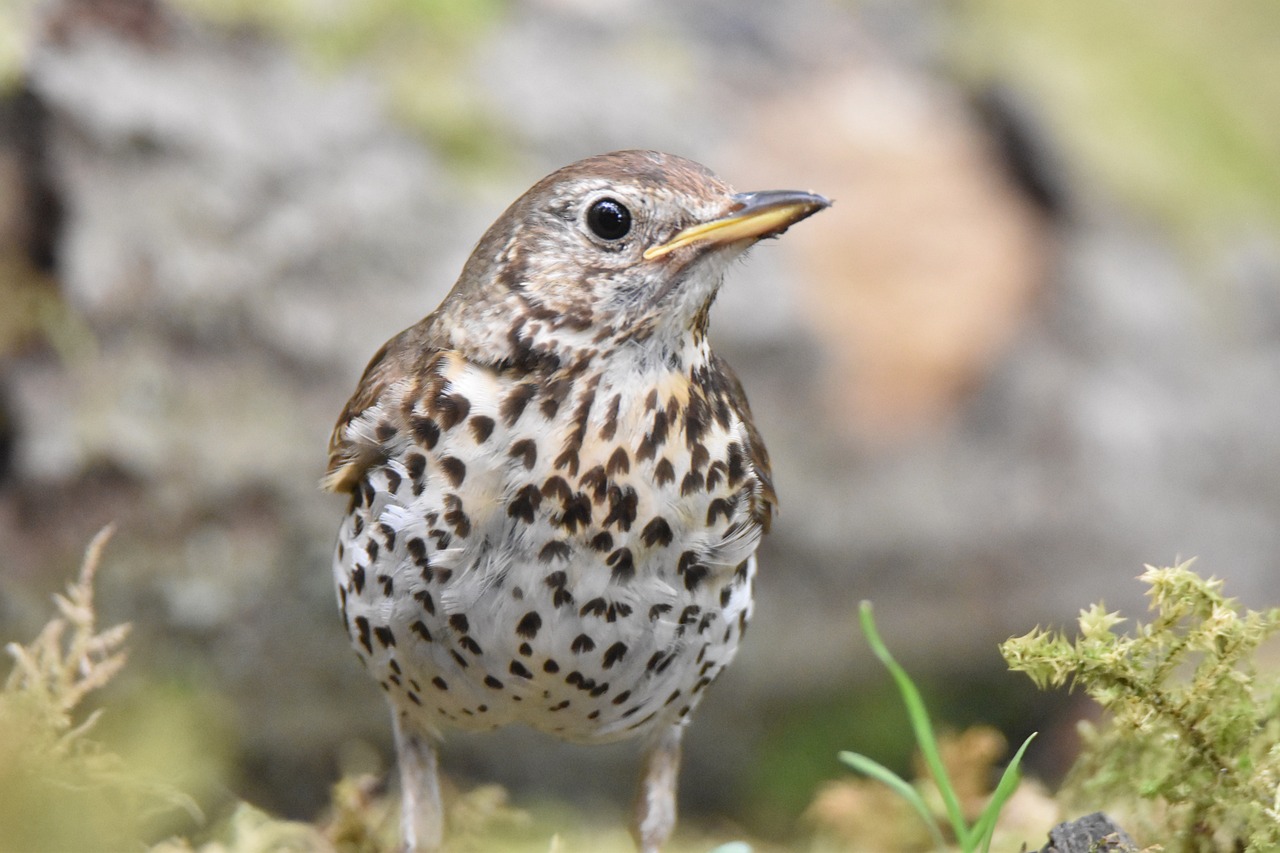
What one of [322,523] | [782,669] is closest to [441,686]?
[322,523]

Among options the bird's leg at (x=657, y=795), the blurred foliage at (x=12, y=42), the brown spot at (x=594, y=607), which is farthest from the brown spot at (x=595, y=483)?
the blurred foliage at (x=12, y=42)

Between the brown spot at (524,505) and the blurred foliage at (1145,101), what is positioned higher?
the blurred foliage at (1145,101)

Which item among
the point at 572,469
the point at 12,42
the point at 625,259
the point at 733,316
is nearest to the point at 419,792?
the point at 572,469

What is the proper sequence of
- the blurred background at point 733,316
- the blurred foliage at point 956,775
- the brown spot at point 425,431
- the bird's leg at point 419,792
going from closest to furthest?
the blurred foliage at point 956,775 < the brown spot at point 425,431 < the bird's leg at point 419,792 < the blurred background at point 733,316

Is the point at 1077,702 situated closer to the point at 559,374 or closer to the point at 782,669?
the point at 782,669

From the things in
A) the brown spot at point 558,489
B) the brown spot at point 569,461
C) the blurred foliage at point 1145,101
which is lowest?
the brown spot at point 558,489

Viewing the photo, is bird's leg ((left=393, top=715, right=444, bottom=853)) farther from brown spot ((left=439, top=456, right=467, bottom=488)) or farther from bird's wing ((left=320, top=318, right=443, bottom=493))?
brown spot ((left=439, top=456, right=467, bottom=488))

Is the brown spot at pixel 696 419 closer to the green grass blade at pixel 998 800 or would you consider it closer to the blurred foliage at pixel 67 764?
the green grass blade at pixel 998 800
